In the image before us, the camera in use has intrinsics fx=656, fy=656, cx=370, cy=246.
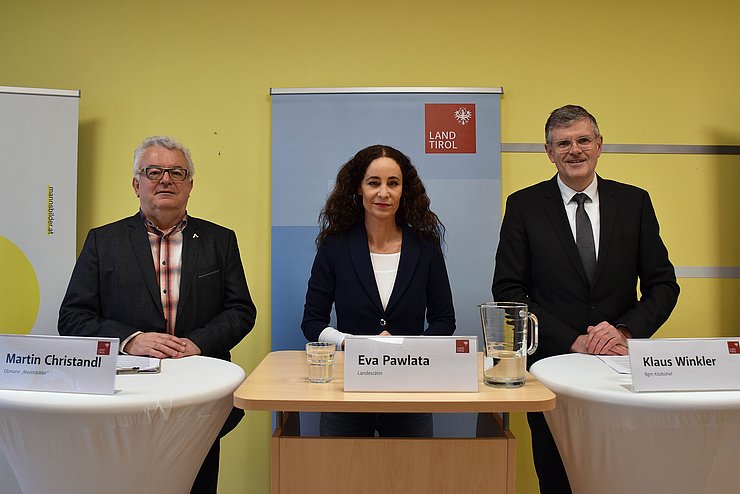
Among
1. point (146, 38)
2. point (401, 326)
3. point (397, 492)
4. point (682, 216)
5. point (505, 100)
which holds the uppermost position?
point (146, 38)

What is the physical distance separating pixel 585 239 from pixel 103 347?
1.78 metres

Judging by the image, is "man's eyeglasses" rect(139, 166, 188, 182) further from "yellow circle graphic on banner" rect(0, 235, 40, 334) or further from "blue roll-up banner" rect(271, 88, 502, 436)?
"yellow circle graphic on banner" rect(0, 235, 40, 334)

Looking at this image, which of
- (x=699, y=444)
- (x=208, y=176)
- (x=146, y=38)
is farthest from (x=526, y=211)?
(x=146, y=38)

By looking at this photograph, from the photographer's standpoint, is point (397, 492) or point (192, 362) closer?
point (397, 492)

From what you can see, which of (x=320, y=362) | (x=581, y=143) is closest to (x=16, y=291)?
(x=320, y=362)

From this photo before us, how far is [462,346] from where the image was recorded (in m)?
1.72

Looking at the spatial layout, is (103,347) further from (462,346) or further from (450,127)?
(450,127)

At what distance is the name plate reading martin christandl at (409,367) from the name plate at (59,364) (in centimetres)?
61

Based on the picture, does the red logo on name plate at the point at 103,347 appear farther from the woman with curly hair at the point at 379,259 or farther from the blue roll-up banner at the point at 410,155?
the blue roll-up banner at the point at 410,155

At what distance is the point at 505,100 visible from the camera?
3736mm

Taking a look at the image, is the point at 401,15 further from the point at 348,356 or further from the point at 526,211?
the point at 348,356

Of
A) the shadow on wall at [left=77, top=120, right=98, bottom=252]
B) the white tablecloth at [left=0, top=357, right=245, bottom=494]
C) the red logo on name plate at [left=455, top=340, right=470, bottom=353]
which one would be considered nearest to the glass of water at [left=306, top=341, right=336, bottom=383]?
the white tablecloth at [left=0, top=357, right=245, bottom=494]

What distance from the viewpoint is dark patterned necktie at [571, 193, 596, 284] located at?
254 cm

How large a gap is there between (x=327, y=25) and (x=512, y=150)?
1276 mm
